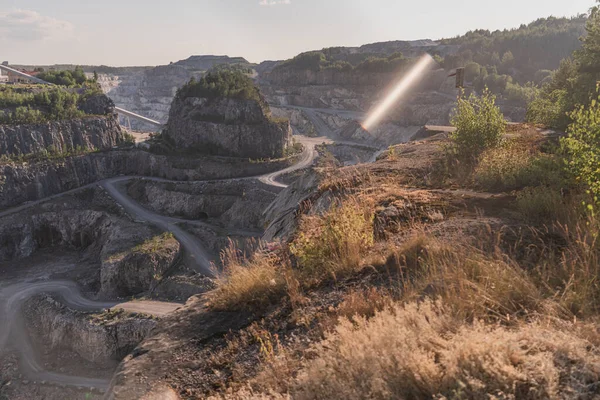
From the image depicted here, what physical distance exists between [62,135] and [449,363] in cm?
6990

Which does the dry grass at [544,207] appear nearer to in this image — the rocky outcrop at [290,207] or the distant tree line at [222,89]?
the rocky outcrop at [290,207]

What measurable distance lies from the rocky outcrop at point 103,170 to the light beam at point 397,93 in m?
31.9

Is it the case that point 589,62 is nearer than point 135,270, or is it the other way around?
point 589,62

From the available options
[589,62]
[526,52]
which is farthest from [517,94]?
[589,62]

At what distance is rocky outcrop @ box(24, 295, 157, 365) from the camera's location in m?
28.3

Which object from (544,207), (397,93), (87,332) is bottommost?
(87,332)

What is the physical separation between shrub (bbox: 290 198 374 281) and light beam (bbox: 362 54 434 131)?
8086cm

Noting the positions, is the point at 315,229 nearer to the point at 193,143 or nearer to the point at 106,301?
the point at 106,301

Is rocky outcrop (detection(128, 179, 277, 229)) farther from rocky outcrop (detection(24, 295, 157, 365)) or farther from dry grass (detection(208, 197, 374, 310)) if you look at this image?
dry grass (detection(208, 197, 374, 310))

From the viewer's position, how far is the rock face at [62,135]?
174 feet

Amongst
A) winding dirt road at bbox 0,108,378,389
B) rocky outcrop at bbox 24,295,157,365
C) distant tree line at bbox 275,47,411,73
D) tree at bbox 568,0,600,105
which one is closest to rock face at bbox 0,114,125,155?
winding dirt road at bbox 0,108,378,389

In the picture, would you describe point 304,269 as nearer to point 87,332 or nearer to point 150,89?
point 87,332

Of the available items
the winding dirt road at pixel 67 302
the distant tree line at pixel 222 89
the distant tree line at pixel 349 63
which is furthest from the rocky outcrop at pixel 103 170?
the distant tree line at pixel 349 63

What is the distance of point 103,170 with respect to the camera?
60.6 metres
